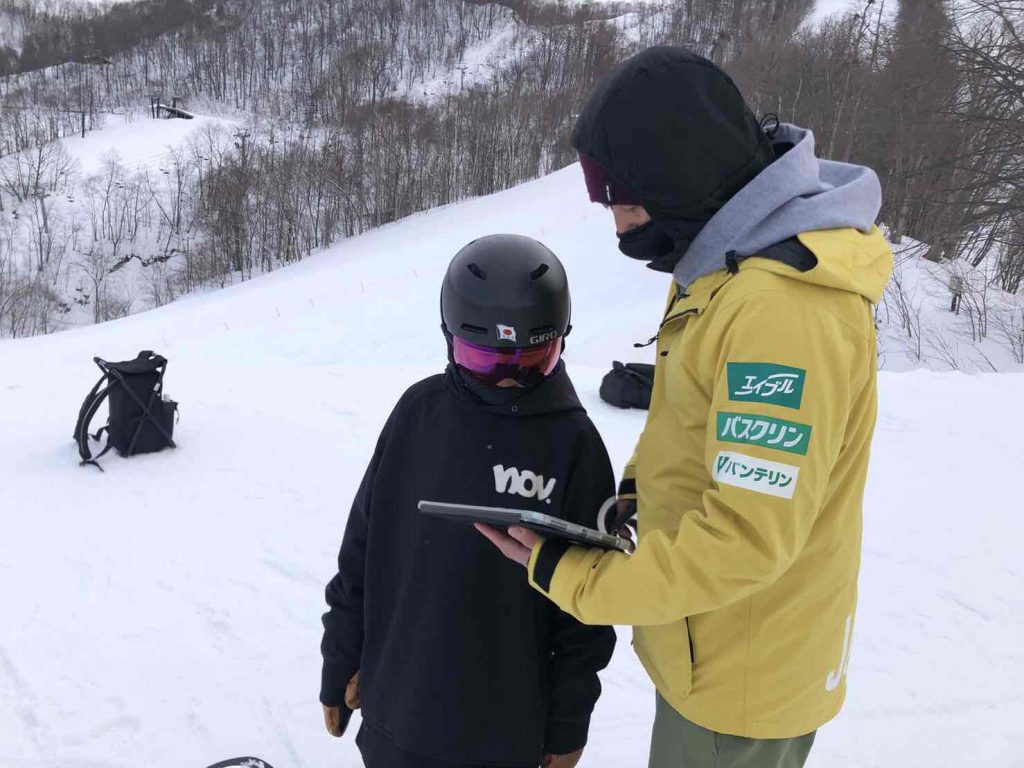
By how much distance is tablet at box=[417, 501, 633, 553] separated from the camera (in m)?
1.08

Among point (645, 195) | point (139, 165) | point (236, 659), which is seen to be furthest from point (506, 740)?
point (139, 165)

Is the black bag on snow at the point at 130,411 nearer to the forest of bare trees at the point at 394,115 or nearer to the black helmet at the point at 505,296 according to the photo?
the black helmet at the point at 505,296

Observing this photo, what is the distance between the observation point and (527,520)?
107cm

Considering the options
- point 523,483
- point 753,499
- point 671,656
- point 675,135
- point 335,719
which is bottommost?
point 335,719

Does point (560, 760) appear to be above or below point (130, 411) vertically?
above

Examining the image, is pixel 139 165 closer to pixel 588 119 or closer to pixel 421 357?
pixel 421 357

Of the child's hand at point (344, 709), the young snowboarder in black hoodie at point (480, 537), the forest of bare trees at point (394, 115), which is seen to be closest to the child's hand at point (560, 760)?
the young snowboarder in black hoodie at point (480, 537)

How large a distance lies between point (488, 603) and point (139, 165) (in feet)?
159

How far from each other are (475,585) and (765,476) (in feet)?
2.21

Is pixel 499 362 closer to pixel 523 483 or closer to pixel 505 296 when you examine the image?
pixel 505 296

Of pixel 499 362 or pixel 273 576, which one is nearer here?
pixel 499 362

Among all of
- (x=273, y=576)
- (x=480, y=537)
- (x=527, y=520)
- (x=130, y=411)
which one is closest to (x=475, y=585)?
(x=480, y=537)

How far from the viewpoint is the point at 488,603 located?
4.55 feet

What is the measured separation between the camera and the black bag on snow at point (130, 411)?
4.39 meters
